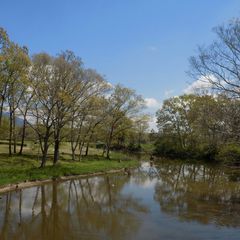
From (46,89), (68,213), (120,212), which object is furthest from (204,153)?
(68,213)

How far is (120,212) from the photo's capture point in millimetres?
20969

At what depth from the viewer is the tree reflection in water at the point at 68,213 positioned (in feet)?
52.9

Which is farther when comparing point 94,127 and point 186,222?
point 94,127

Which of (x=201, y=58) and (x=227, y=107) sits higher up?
(x=201, y=58)

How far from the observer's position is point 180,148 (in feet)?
258

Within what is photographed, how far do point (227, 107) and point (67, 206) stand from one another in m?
11.3

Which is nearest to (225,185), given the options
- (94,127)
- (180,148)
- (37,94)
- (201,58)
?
(201,58)

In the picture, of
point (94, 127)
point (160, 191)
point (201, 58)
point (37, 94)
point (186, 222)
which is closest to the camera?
point (186, 222)

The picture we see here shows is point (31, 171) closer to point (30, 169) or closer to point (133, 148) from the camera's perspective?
point (30, 169)

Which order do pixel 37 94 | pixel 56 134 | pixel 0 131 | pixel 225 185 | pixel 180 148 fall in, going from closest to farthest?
pixel 225 185, pixel 37 94, pixel 56 134, pixel 0 131, pixel 180 148

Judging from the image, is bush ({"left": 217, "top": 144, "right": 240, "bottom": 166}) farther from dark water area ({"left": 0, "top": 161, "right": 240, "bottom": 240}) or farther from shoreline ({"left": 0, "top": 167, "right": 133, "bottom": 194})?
shoreline ({"left": 0, "top": 167, "right": 133, "bottom": 194})

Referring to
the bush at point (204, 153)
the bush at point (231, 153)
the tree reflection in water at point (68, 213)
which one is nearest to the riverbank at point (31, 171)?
the tree reflection in water at point (68, 213)

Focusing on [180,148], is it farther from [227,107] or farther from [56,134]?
[227,107]

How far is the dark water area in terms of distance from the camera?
53.1 ft
